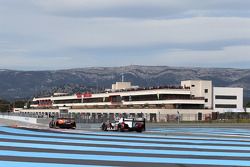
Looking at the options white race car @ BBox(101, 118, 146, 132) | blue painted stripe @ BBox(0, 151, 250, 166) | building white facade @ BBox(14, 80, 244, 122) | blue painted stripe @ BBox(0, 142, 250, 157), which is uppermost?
building white facade @ BBox(14, 80, 244, 122)

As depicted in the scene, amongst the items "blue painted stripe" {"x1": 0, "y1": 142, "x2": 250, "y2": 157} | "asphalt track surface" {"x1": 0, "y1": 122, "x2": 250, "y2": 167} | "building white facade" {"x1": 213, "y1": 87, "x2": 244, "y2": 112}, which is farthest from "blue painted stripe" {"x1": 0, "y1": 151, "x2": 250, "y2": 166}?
"building white facade" {"x1": 213, "y1": 87, "x2": 244, "y2": 112}

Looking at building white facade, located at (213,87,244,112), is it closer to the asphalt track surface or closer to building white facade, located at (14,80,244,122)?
building white facade, located at (14,80,244,122)

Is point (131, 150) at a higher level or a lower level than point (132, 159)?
higher

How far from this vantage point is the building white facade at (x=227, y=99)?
448 ft

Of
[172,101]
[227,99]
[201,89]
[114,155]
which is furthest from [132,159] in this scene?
[227,99]

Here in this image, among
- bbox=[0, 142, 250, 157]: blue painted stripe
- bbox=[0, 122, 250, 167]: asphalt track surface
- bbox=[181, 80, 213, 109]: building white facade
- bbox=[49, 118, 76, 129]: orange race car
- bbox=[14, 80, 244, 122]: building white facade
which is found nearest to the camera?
bbox=[0, 122, 250, 167]: asphalt track surface

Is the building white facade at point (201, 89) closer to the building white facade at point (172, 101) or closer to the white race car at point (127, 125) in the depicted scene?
the building white facade at point (172, 101)

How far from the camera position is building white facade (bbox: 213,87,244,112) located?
13662 centimetres

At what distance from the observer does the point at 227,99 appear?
458ft

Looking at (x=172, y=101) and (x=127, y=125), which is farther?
(x=172, y=101)

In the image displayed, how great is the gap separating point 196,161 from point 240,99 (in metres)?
129

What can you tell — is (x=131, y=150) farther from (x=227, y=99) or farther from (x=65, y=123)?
(x=227, y=99)

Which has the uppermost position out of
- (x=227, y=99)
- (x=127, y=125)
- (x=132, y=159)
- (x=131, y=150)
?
(x=227, y=99)

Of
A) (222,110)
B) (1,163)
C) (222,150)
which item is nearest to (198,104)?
(222,110)
